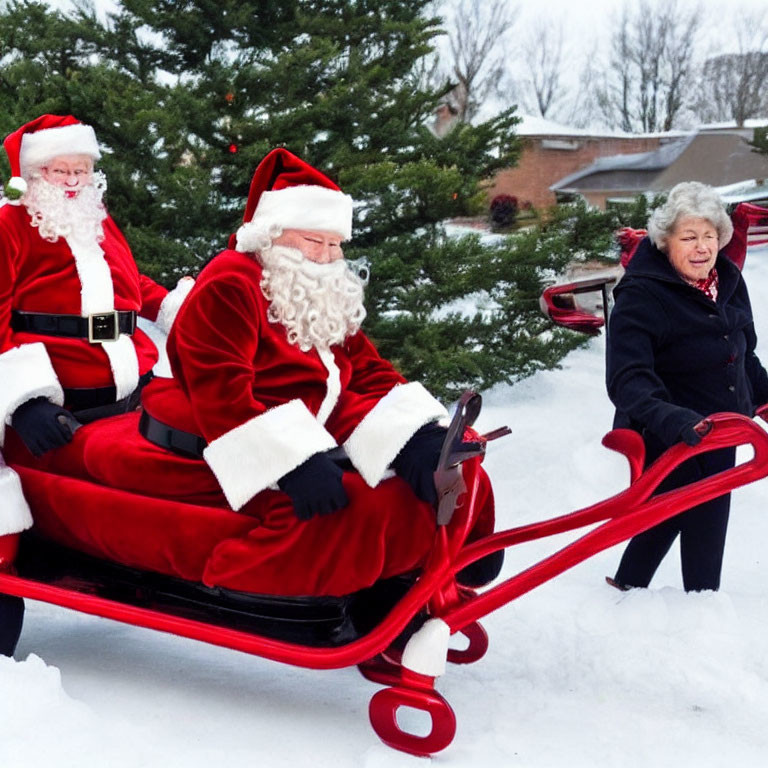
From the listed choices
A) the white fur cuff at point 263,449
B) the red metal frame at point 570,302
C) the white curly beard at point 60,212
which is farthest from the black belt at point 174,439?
the red metal frame at point 570,302

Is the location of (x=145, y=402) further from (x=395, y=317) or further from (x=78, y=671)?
(x=395, y=317)

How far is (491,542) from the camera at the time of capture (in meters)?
2.59

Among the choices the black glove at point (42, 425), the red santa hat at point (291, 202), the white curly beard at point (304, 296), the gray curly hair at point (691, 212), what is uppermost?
the red santa hat at point (291, 202)

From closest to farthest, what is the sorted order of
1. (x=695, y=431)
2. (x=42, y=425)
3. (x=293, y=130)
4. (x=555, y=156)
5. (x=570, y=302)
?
(x=695, y=431)
(x=42, y=425)
(x=570, y=302)
(x=293, y=130)
(x=555, y=156)

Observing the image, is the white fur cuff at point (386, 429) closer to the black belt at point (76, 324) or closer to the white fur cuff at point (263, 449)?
the white fur cuff at point (263, 449)

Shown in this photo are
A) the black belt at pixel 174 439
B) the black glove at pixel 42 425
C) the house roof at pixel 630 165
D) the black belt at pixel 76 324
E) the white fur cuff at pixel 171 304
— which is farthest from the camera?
the house roof at pixel 630 165

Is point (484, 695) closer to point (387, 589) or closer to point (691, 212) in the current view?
point (387, 589)

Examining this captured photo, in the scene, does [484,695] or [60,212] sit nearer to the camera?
[484,695]

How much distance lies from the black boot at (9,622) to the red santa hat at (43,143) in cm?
148

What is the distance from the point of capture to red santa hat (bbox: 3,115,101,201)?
11.0ft

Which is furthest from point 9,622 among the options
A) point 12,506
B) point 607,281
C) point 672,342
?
point 607,281

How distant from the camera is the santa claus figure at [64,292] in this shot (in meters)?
2.99

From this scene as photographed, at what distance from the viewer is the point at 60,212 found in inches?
128

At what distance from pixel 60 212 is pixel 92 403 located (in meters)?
0.67
